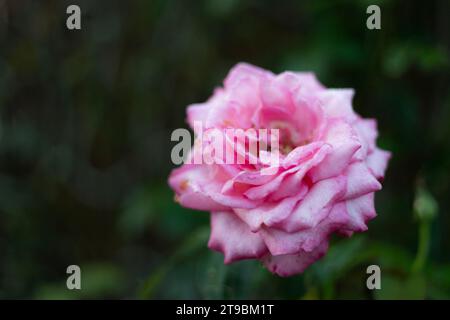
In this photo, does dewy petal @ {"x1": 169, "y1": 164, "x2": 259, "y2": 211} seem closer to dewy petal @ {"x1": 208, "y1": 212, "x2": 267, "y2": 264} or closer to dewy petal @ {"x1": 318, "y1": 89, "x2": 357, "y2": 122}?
dewy petal @ {"x1": 208, "y1": 212, "x2": 267, "y2": 264}

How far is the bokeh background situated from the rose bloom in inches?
16.3

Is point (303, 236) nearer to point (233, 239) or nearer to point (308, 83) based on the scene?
point (233, 239)

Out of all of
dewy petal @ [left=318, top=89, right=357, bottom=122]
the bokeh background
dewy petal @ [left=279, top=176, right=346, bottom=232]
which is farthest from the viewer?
the bokeh background

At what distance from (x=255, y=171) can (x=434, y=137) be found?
23.6 inches

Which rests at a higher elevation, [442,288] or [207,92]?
[207,92]

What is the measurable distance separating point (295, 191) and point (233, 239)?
97mm

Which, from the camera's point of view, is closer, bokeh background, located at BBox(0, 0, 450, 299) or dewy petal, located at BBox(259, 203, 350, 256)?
dewy petal, located at BBox(259, 203, 350, 256)

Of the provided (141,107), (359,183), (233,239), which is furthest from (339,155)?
(141,107)

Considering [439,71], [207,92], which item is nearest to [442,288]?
[439,71]

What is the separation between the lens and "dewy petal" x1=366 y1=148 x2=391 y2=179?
2.39 feet

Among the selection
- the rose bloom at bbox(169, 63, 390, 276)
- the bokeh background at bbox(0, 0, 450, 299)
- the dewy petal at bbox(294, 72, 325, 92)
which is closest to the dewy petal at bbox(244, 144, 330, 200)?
the rose bloom at bbox(169, 63, 390, 276)

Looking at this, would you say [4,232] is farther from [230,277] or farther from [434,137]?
[434,137]

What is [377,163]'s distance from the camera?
0.75m

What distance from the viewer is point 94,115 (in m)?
1.61
